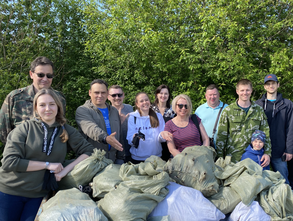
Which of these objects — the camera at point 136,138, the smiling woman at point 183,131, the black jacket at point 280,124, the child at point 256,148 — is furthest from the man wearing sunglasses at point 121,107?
the black jacket at point 280,124

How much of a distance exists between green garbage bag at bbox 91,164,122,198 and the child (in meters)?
2.00

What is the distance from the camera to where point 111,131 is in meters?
3.13

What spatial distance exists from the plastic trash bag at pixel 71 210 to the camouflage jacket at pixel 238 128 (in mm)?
2259

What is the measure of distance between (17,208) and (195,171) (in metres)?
1.66

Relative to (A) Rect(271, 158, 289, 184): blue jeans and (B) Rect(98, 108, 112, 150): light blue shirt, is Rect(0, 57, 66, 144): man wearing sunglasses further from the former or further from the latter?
(A) Rect(271, 158, 289, 184): blue jeans

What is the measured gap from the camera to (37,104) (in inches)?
86.4

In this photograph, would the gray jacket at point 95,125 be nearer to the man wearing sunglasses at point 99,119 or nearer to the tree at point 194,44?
the man wearing sunglasses at point 99,119

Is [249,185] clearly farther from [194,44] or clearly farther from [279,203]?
[194,44]

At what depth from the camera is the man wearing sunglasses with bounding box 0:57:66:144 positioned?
2.54 m

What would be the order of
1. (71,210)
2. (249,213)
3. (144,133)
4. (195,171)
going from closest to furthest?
(71,210), (249,213), (195,171), (144,133)

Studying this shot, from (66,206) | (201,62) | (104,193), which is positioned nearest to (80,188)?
(104,193)

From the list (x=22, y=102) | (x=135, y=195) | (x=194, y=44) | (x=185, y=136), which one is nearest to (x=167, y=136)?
(x=185, y=136)

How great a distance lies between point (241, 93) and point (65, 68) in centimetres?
656

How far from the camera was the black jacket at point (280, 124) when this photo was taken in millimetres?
3705
